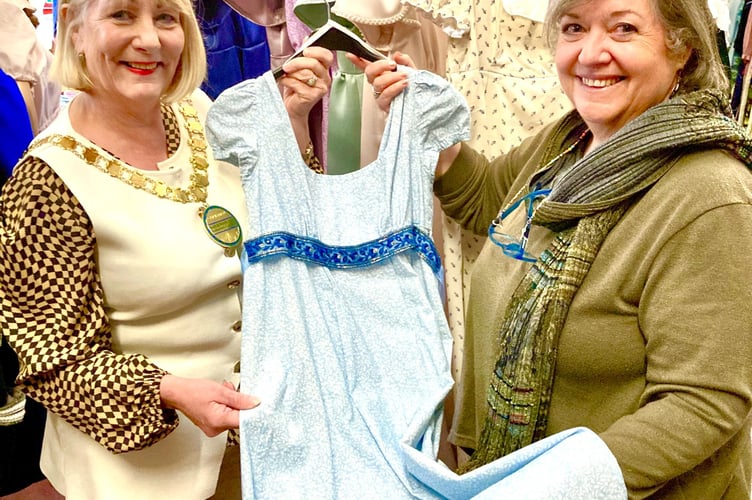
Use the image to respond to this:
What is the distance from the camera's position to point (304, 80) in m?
1.21

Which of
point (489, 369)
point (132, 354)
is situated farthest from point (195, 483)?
point (489, 369)

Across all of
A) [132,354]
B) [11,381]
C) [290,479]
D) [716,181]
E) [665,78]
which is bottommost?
[11,381]

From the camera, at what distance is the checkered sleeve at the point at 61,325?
1.03 metres

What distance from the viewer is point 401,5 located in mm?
1456

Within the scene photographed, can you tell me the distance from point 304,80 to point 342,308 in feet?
1.35

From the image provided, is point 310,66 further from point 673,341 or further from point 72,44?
point 673,341

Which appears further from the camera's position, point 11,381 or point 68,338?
point 11,381

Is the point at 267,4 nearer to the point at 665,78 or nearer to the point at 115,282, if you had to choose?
the point at 115,282

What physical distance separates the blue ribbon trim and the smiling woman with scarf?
151 millimetres

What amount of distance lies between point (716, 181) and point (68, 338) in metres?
0.97

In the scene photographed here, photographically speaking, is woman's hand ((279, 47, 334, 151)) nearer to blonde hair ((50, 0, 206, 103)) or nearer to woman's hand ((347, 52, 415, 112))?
woman's hand ((347, 52, 415, 112))

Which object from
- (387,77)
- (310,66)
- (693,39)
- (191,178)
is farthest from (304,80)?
(693,39)

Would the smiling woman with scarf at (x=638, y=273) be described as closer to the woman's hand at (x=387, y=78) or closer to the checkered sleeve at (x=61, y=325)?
the woman's hand at (x=387, y=78)

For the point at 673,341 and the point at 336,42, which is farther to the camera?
the point at 336,42
